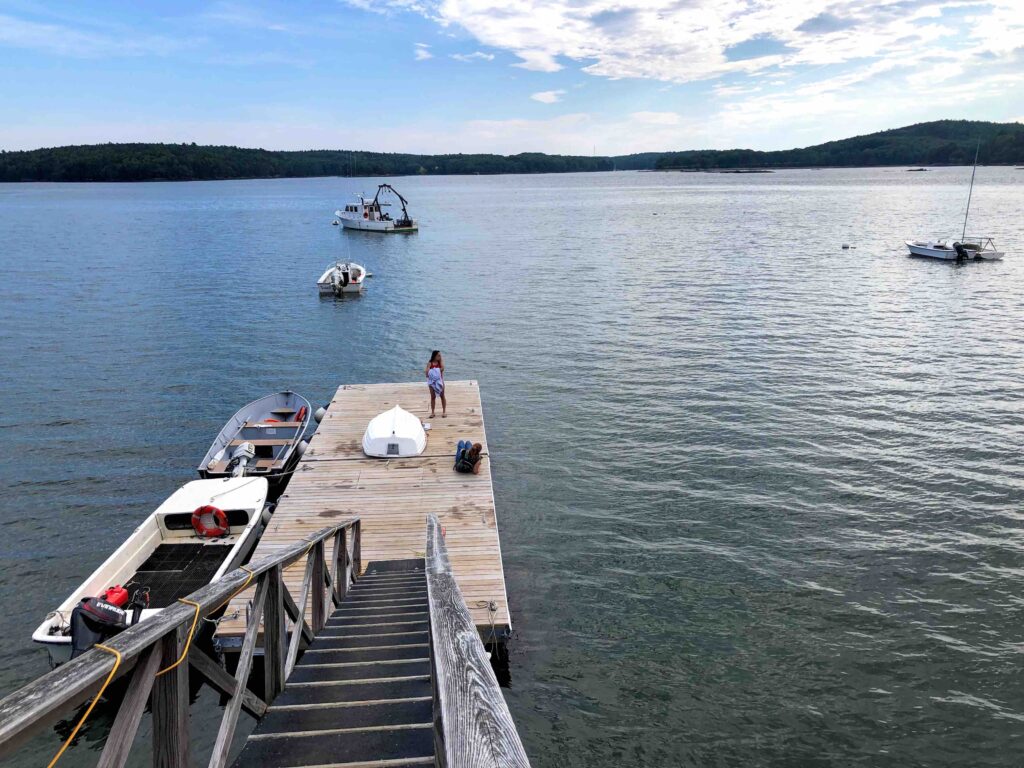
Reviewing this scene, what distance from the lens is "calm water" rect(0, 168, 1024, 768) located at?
10.5m

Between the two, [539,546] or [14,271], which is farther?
[14,271]

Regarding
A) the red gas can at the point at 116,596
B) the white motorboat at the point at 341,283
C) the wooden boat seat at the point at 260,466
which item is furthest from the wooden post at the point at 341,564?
the white motorboat at the point at 341,283

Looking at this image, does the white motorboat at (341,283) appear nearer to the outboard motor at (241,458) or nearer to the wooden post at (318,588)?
the outboard motor at (241,458)

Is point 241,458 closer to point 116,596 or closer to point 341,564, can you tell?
point 116,596

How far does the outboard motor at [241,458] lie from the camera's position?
55.9ft

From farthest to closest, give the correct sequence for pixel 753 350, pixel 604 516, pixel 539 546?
pixel 753 350 → pixel 604 516 → pixel 539 546

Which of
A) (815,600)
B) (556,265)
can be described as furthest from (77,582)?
(556,265)

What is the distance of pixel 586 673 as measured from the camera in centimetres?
1106

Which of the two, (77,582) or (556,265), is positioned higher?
(556,265)

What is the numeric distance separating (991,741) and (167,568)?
14266 millimetres

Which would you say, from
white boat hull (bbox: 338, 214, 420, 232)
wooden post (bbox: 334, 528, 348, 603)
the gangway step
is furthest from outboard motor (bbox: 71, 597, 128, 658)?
white boat hull (bbox: 338, 214, 420, 232)

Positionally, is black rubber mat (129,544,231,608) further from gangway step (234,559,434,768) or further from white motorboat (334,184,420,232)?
white motorboat (334,184,420,232)

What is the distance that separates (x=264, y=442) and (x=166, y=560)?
6134 mm

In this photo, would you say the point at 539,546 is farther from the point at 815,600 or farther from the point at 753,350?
the point at 753,350
